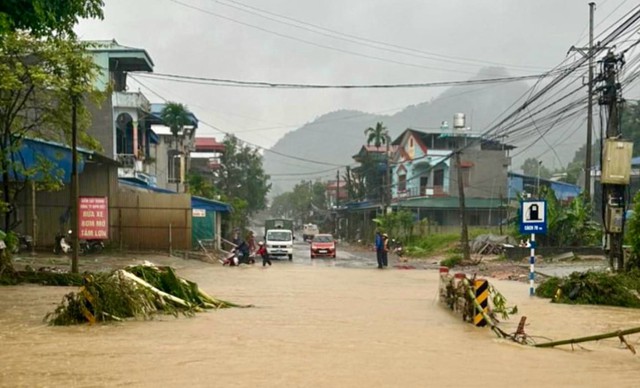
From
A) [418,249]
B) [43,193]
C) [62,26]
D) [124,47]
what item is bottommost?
[418,249]

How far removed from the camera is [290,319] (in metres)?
14.0

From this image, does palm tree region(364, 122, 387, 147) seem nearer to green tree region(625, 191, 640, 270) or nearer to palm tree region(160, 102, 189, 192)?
palm tree region(160, 102, 189, 192)

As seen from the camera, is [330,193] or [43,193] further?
[330,193]

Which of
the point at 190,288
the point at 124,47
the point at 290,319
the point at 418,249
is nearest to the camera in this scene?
the point at 290,319

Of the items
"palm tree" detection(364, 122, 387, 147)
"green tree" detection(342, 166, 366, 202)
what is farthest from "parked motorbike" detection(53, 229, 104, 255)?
"green tree" detection(342, 166, 366, 202)

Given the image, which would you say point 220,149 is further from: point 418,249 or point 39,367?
point 39,367

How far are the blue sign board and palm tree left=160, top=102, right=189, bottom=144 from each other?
116 ft

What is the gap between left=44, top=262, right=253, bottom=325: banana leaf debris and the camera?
12447 mm

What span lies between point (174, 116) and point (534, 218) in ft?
118

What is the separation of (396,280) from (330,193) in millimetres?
99907

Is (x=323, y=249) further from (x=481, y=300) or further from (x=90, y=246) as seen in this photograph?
(x=481, y=300)

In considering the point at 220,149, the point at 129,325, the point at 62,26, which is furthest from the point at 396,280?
the point at 220,149

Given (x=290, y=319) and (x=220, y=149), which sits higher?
(x=220, y=149)

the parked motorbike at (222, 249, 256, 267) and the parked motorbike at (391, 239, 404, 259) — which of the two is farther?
the parked motorbike at (391, 239, 404, 259)
